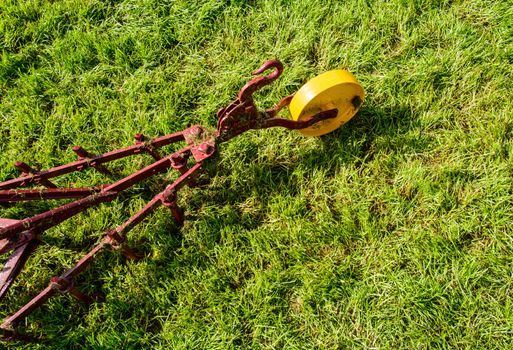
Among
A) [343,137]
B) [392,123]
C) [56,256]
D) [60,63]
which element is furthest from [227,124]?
[60,63]

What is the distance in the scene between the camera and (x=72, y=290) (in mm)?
2674

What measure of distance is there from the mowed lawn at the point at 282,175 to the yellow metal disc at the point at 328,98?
0.51 feet

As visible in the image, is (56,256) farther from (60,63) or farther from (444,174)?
(444,174)

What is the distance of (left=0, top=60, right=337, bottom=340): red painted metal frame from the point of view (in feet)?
8.66

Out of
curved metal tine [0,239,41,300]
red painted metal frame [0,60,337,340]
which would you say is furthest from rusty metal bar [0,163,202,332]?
curved metal tine [0,239,41,300]

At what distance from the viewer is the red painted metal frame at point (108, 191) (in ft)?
8.66

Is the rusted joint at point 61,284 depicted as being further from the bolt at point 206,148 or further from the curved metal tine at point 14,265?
the bolt at point 206,148

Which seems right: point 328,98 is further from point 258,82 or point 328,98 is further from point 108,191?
point 108,191

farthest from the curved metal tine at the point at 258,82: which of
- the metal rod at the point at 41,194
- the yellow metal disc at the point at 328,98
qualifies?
the metal rod at the point at 41,194

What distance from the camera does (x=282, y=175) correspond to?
10.6 ft

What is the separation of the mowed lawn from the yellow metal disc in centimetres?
16

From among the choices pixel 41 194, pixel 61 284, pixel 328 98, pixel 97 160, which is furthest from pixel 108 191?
pixel 328 98

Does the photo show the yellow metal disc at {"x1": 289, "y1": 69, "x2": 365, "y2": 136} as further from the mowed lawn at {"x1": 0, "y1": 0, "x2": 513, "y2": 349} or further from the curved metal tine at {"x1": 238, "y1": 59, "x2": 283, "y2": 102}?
the curved metal tine at {"x1": 238, "y1": 59, "x2": 283, "y2": 102}

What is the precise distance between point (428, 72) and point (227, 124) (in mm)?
1510
